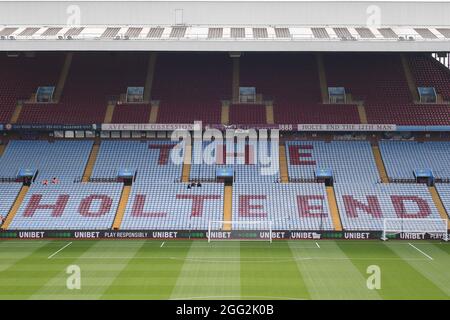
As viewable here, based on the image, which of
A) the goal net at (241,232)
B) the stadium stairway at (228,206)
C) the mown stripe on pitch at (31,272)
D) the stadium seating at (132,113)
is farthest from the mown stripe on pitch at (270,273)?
the stadium seating at (132,113)

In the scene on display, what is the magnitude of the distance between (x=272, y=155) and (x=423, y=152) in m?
11.9

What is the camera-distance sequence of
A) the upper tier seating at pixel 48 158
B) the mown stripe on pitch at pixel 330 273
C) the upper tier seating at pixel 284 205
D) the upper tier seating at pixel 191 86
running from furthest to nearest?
the upper tier seating at pixel 191 86 < the upper tier seating at pixel 48 158 < the upper tier seating at pixel 284 205 < the mown stripe on pitch at pixel 330 273

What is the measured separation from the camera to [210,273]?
82.9 ft

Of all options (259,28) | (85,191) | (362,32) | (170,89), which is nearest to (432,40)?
(362,32)

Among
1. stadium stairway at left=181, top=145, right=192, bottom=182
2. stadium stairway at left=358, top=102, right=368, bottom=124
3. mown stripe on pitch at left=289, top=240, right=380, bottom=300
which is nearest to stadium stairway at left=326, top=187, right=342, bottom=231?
mown stripe on pitch at left=289, top=240, right=380, bottom=300

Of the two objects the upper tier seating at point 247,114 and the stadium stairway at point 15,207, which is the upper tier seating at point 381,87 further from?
the stadium stairway at point 15,207

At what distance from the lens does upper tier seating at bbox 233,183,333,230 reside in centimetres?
3565

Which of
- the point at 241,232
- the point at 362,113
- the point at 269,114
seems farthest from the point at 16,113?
the point at 362,113

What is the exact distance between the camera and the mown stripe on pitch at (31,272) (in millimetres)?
21981

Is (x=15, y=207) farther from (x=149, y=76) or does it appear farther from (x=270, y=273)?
(x=270, y=273)

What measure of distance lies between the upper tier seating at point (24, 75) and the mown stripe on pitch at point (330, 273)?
26.8 m

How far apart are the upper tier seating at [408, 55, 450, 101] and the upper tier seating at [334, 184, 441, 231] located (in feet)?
37.0

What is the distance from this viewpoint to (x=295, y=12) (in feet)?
148
